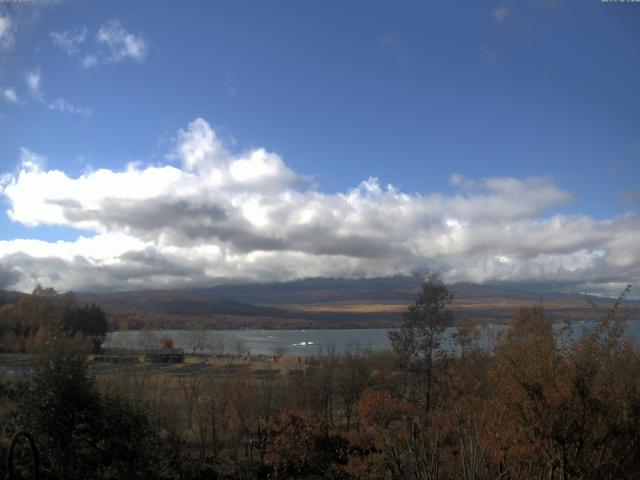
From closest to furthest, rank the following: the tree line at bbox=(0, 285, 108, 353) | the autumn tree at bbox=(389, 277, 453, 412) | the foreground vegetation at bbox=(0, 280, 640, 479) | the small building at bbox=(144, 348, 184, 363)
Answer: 1. the foreground vegetation at bbox=(0, 280, 640, 479)
2. the autumn tree at bbox=(389, 277, 453, 412)
3. the small building at bbox=(144, 348, 184, 363)
4. the tree line at bbox=(0, 285, 108, 353)

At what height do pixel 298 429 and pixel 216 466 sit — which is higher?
pixel 298 429

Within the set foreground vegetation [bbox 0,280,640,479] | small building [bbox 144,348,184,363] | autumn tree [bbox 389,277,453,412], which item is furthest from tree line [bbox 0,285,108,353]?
foreground vegetation [bbox 0,280,640,479]

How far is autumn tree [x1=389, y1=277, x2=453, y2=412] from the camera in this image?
38219 mm

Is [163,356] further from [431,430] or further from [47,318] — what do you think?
[431,430]

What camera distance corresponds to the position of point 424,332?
3859cm

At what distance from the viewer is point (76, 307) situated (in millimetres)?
108875

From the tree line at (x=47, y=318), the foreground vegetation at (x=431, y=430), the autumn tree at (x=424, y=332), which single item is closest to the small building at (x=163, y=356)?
the tree line at (x=47, y=318)

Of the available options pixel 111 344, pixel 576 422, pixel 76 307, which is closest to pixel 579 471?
pixel 576 422

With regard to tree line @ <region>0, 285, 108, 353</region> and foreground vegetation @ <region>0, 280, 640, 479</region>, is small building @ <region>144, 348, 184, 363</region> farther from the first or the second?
foreground vegetation @ <region>0, 280, 640, 479</region>

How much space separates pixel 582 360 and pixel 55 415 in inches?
598

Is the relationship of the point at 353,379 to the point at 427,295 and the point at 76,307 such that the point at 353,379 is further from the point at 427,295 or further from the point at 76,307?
the point at 76,307

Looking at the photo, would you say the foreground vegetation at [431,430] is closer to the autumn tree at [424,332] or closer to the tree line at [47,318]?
the autumn tree at [424,332]

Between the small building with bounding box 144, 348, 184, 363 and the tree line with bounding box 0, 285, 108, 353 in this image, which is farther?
the tree line with bounding box 0, 285, 108, 353

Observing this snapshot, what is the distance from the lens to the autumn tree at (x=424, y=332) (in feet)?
125
